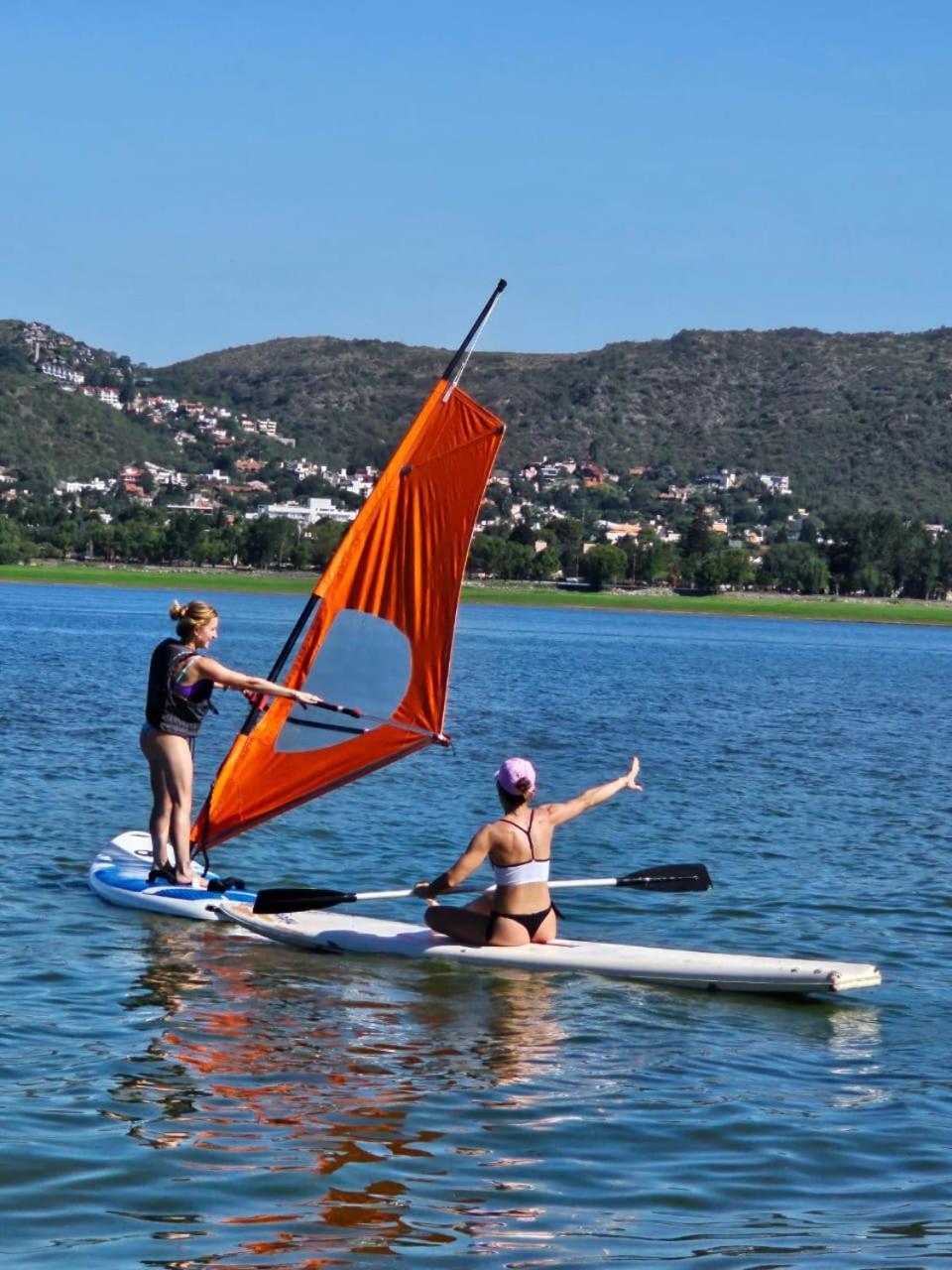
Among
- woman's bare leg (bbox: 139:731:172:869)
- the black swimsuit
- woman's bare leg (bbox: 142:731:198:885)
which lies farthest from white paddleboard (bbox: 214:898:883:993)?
woman's bare leg (bbox: 139:731:172:869)

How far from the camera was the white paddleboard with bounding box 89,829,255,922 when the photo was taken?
14359 mm

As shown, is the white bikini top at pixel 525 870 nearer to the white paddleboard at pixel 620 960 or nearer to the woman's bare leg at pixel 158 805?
the white paddleboard at pixel 620 960

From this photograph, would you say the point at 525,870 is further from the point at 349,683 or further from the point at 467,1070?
the point at 349,683

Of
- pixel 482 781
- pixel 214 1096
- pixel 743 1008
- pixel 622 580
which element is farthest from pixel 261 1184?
pixel 622 580

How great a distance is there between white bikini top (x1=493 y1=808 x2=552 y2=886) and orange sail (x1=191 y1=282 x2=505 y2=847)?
239 cm

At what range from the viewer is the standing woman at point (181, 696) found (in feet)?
44.4

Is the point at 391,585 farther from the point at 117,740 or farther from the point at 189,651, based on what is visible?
the point at 117,740

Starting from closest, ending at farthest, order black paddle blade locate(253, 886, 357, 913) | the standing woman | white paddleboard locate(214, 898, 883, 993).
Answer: white paddleboard locate(214, 898, 883, 993), black paddle blade locate(253, 886, 357, 913), the standing woman

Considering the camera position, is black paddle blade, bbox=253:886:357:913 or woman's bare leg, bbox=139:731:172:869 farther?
woman's bare leg, bbox=139:731:172:869

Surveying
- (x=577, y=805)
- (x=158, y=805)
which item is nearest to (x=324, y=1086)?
(x=577, y=805)

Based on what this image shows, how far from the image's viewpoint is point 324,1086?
9961mm

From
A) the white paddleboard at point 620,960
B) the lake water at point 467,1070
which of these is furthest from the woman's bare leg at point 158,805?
the white paddleboard at point 620,960

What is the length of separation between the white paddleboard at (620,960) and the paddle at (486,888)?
0.88ft

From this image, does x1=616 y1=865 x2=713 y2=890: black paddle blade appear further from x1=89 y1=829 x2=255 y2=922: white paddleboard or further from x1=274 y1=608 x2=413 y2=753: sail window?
x1=89 y1=829 x2=255 y2=922: white paddleboard
